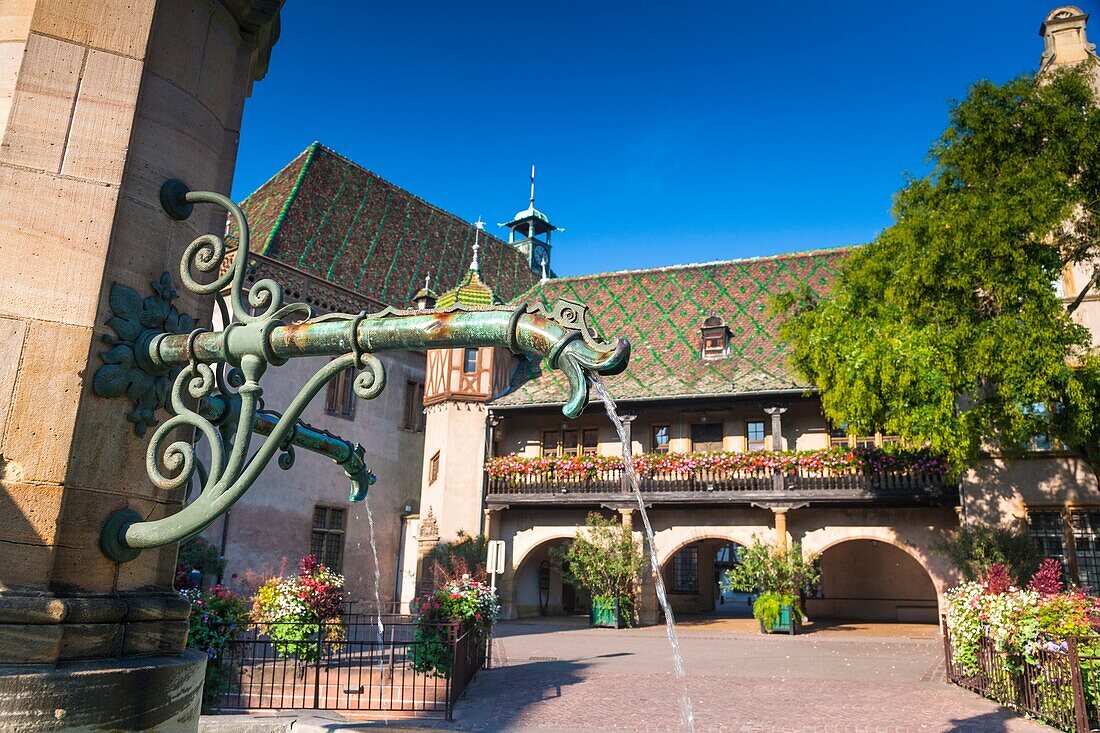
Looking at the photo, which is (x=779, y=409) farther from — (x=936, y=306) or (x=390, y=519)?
(x=390, y=519)

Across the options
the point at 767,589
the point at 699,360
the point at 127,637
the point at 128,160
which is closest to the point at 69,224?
the point at 128,160

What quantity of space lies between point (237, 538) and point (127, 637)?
2013cm

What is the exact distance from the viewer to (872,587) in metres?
25.7

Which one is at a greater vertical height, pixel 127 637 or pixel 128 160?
pixel 128 160

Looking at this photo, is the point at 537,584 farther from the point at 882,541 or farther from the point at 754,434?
the point at 882,541

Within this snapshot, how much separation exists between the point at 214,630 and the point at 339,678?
67.8 inches

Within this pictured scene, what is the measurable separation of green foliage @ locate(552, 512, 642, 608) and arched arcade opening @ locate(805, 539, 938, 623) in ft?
23.3

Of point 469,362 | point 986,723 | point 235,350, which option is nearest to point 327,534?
point 469,362

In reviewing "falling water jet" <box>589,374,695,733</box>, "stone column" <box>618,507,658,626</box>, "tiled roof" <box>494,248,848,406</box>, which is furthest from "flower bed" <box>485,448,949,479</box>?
"falling water jet" <box>589,374,695,733</box>

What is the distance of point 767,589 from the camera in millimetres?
20562

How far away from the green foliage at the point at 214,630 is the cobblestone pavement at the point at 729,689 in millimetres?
2826

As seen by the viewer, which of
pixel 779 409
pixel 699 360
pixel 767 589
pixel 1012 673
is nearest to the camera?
pixel 1012 673

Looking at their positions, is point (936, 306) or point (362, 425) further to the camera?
point (362, 425)

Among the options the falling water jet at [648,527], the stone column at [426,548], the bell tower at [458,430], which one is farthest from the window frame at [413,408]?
the falling water jet at [648,527]
